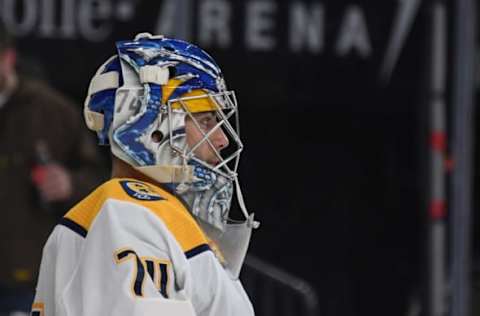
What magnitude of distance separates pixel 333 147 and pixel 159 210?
4.68 meters

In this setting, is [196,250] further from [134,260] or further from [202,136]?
[202,136]

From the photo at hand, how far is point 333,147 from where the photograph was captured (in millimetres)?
7863

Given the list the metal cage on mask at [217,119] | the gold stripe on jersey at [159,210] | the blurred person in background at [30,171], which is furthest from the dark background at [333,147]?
the gold stripe on jersey at [159,210]

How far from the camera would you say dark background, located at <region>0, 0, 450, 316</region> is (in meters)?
7.23

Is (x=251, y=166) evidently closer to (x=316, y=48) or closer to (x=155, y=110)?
(x=316, y=48)

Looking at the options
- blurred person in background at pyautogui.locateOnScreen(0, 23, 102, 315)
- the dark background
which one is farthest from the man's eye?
the dark background

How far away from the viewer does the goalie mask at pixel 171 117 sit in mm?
3332

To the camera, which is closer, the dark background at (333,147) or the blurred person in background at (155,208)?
the blurred person in background at (155,208)

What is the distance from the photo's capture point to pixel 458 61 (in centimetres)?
708

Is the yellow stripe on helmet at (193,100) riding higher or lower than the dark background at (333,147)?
higher

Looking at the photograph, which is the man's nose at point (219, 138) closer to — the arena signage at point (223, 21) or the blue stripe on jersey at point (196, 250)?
the blue stripe on jersey at point (196, 250)

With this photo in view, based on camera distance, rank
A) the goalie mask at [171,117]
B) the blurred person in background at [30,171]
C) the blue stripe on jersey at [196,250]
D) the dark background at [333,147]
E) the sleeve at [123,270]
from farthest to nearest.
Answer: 1. the dark background at [333,147]
2. the blurred person in background at [30,171]
3. the goalie mask at [171,117]
4. the blue stripe on jersey at [196,250]
5. the sleeve at [123,270]

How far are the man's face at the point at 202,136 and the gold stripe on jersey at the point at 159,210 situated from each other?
5.2 inches

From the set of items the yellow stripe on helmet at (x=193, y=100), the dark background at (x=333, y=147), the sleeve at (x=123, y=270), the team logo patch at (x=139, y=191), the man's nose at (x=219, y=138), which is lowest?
the dark background at (x=333, y=147)
